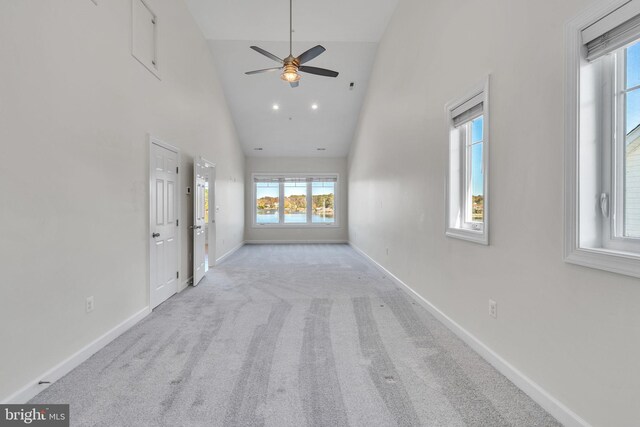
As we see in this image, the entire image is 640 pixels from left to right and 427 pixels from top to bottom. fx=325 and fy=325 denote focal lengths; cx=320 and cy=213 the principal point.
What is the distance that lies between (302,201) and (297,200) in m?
0.17

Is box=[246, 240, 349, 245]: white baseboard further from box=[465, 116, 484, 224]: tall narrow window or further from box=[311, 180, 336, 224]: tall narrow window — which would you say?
box=[465, 116, 484, 224]: tall narrow window

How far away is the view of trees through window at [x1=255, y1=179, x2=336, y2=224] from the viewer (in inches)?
412

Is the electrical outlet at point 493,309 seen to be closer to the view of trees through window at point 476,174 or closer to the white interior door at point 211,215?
the view of trees through window at point 476,174

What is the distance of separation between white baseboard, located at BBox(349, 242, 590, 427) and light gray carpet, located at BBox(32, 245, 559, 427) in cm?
5

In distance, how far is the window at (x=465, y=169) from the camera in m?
2.81

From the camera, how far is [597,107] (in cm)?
165

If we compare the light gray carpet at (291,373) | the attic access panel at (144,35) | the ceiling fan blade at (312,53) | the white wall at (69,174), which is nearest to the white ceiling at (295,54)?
the ceiling fan blade at (312,53)

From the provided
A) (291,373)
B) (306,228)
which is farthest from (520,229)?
(306,228)

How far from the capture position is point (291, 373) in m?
2.27

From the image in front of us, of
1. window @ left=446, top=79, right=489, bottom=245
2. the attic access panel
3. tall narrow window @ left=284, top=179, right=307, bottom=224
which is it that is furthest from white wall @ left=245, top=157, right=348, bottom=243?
window @ left=446, top=79, right=489, bottom=245

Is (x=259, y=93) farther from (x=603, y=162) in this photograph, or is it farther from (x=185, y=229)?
(x=603, y=162)

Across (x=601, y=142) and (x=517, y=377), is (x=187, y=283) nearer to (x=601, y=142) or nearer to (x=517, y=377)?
(x=517, y=377)

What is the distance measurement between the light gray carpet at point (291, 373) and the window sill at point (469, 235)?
0.89m

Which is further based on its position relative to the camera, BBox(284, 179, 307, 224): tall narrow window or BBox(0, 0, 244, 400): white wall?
BBox(284, 179, 307, 224): tall narrow window
